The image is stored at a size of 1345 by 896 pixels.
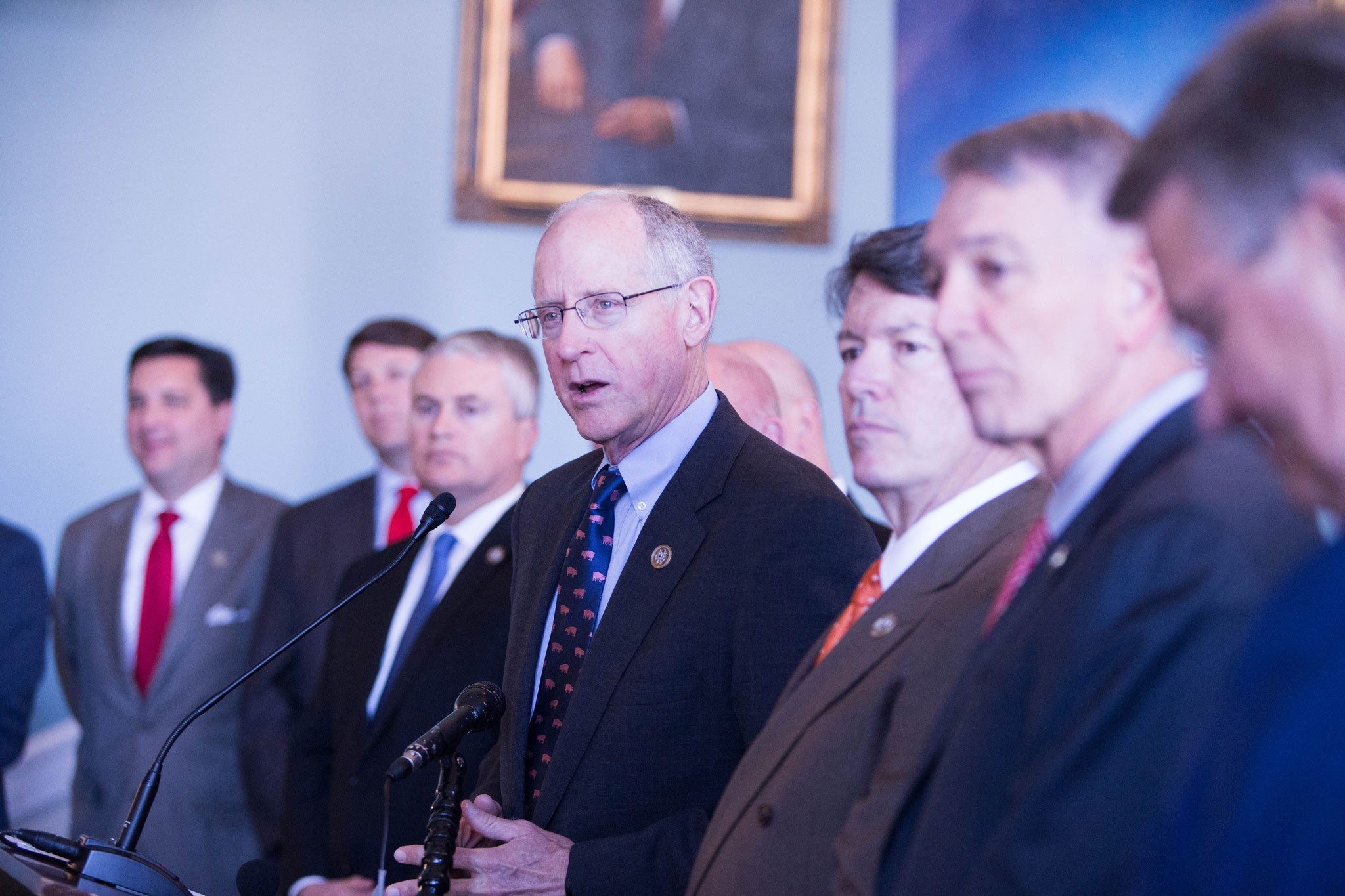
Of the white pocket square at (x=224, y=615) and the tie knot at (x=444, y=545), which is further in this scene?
the white pocket square at (x=224, y=615)

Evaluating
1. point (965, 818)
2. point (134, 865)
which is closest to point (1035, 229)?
point (965, 818)

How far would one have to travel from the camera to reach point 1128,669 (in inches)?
35.5

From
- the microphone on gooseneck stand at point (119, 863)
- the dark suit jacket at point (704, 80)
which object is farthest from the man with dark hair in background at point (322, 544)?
the microphone on gooseneck stand at point (119, 863)

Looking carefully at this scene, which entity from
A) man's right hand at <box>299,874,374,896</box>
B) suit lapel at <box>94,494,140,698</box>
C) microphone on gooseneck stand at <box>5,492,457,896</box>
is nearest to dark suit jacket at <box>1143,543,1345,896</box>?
microphone on gooseneck stand at <box>5,492,457,896</box>

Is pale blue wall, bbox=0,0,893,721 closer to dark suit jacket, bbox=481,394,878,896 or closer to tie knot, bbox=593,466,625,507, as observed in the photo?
tie knot, bbox=593,466,625,507

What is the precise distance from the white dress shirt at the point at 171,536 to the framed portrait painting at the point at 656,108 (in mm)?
1418

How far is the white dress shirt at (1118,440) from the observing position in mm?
1059

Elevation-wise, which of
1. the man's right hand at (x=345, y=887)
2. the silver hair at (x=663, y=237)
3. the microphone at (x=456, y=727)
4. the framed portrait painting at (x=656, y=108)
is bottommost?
the man's right hand at (x=345, y=887)

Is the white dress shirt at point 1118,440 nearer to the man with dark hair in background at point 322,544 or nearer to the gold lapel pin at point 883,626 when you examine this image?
the gold lapel pin at point 883,626

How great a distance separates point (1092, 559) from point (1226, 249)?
0.26 meters

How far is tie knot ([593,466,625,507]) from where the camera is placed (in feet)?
6.97

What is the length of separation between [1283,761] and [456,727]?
1.30m

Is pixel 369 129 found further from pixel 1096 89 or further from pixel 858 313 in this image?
pixel 858 313

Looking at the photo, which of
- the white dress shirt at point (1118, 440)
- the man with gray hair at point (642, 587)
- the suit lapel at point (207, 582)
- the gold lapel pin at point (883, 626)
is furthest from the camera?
the suit lapel at point (207, 582)
